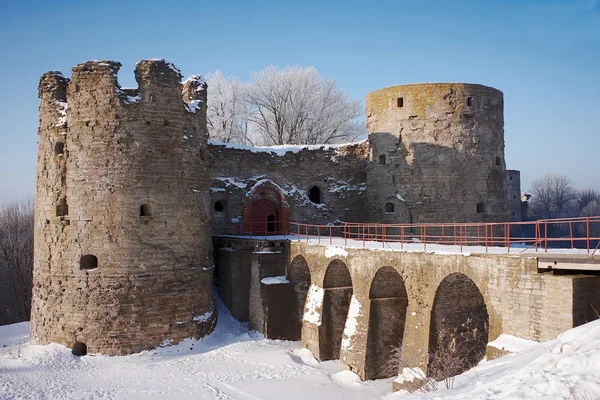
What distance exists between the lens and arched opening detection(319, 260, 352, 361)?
16359 mm

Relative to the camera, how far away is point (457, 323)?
1263cm

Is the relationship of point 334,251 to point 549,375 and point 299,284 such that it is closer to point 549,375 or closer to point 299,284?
point 299,284

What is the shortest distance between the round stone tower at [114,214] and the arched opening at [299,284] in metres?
3.07

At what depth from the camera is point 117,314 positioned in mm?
16719

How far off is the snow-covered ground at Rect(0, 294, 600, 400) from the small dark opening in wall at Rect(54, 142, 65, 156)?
598 centimetres

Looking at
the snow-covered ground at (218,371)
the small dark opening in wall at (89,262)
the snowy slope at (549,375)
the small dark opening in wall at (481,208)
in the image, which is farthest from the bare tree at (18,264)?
the snowy slope at (549,375)

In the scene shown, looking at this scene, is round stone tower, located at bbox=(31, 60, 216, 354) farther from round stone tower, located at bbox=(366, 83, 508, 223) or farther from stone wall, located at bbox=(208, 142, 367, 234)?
round stone tower, located at bbox=(366, 83, 508, 223)

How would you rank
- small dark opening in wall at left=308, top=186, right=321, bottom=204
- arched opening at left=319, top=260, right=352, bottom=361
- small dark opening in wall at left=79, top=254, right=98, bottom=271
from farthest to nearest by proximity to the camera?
small dark opening in wall at left=308, top=186, right=321, bottom=204 < small dark opening in wall at left=79, top=254, right=98, bottom=271 < arched opening at left=319, top=260, right=352, bottom=361

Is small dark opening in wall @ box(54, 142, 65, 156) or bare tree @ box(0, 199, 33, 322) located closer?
small dark opening in wall @ box(54, 142, 65, 156)

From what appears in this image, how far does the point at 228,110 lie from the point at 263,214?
15137mm

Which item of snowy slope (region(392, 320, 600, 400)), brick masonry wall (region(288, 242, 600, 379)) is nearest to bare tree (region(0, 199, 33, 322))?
brick masonry wall (region(288, 242, 600, 379))

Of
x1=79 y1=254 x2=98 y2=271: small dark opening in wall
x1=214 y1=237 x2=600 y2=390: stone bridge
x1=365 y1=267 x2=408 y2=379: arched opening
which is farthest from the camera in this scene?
x1=79 y1=254 x2=98 y2=271: small dark opening in wall

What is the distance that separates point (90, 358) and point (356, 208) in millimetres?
12055

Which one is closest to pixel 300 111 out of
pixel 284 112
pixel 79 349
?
pixel 284 112
